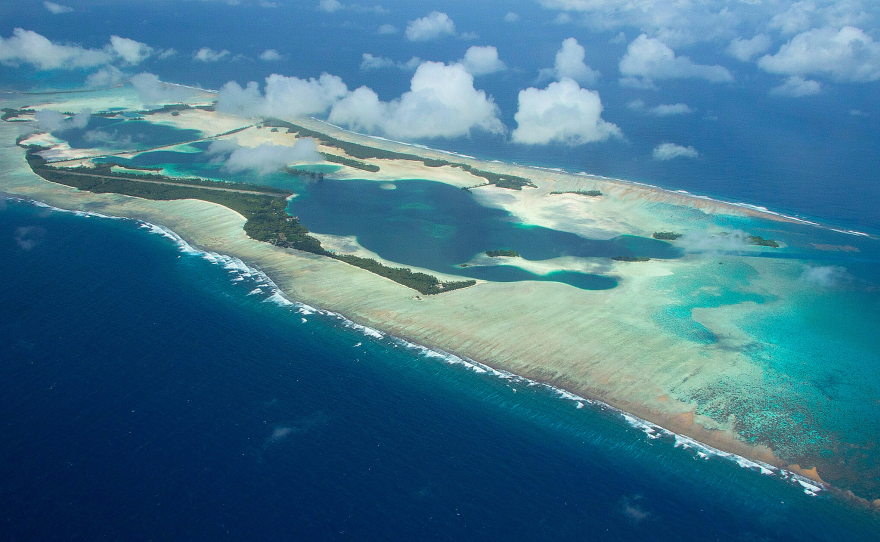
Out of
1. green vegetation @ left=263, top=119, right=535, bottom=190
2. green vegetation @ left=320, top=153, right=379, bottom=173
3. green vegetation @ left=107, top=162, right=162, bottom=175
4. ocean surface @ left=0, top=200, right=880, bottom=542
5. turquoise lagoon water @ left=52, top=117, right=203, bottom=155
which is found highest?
green vegetation @ left=263, top=119, right=535, bottom=190

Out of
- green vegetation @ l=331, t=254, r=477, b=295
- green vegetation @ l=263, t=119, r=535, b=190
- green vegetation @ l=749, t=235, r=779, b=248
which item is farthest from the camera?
green vegetation @ l=263, t=119, r=535, b=190

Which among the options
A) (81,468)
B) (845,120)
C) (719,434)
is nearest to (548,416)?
(719,434)

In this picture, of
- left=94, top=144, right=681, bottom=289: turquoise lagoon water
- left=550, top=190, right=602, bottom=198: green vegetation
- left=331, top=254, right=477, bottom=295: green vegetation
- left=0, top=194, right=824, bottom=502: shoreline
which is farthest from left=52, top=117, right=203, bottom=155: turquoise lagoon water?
left=550, top=190, right=602, bottom=198: green vegetation

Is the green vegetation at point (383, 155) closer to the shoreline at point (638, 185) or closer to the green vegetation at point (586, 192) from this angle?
the shoreline at point (638, 185)

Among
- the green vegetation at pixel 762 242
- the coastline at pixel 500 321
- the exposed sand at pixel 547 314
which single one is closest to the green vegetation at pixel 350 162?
the exposed sand at pixel 547 314

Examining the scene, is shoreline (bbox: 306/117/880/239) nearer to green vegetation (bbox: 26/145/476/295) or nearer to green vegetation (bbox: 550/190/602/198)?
green vegetation (bbox: 550/190/602/198)

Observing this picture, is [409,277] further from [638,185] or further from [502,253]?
[638,185]
